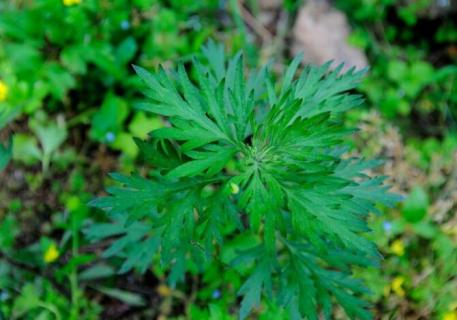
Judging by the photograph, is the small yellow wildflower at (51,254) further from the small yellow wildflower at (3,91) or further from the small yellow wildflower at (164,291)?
the small yellow wildflower at (3,91)

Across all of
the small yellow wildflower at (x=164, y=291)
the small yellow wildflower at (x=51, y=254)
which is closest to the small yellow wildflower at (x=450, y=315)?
the small yellow wildflower at (x=164, y=291)

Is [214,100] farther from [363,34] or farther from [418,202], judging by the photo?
[363,34]

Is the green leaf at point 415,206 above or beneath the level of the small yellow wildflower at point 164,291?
above

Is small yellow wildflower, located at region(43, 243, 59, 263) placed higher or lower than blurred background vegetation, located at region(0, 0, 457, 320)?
lower

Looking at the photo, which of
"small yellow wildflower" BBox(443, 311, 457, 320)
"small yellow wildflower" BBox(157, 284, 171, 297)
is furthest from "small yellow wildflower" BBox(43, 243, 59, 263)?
"small yellow wildflower" BBox(443, 311, 457, 320)

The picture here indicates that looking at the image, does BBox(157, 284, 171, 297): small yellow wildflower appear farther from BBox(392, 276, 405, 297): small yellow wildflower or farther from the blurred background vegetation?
BBox(392, 276, 405, 297): small yellow wildflower

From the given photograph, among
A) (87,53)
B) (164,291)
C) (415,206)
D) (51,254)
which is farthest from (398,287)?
(87,53)

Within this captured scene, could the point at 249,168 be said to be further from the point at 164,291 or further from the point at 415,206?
the point at 415,206
